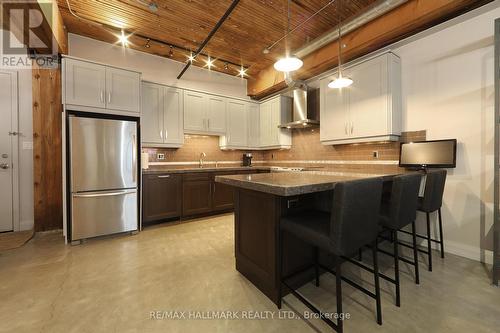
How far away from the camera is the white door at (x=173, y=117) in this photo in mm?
3903

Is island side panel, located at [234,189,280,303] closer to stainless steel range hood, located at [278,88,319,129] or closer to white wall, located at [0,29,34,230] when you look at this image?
stainless steel range hood, located at [278,88,319,129]

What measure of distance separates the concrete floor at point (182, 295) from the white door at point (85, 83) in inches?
77.4

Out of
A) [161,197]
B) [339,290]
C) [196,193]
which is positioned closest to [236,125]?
[196,193]

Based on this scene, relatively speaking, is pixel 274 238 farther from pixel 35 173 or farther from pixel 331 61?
pixel 35 173

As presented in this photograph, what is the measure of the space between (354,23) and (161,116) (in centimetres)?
331

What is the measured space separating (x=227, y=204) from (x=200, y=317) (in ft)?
9.01

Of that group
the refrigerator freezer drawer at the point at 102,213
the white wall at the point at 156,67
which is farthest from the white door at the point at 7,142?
the refrigerator freezer drawer at the point at 102,213

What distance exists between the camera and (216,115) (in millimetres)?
4480

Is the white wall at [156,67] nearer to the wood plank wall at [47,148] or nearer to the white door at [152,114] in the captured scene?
the white door at [152,114]

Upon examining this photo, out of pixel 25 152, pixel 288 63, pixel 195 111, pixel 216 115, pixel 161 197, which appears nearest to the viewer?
Answer: pixel 288 63

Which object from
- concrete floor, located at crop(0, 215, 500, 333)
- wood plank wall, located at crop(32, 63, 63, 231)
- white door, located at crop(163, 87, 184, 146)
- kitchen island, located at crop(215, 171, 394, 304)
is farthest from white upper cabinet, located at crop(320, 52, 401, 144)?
wood plank wall, located at crop(32, 63, 63, 231)

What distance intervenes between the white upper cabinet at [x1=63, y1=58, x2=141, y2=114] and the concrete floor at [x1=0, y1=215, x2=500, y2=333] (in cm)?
195

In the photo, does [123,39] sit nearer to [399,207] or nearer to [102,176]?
[102,176]

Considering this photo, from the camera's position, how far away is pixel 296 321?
57.5 inches
